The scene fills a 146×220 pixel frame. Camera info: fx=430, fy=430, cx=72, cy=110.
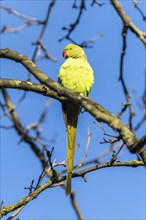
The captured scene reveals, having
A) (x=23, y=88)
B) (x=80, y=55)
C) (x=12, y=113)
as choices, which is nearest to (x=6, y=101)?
(x=12, y=113)

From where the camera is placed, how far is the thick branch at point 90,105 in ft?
7.79

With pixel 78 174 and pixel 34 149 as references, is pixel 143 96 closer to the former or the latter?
pixel 78 174

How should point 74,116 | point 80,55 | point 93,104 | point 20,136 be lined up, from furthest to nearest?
point 20,136
point 80,55
point 74,116
point 93,104

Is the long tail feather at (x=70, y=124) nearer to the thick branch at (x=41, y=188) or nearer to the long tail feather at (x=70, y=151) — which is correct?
the long tail feather at (x=70, y=151)

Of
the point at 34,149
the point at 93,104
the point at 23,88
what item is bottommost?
the point at 93,104

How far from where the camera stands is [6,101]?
6094 mm

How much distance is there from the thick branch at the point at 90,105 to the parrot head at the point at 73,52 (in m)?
1.67

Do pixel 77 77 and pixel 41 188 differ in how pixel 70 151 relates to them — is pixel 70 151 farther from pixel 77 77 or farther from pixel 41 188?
pixel 77 77

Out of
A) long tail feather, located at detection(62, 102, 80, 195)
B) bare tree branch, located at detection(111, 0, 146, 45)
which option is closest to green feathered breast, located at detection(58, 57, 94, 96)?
long tail feather, located at detection(62, 102, 80, 195)

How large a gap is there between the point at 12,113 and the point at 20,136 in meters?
0.36

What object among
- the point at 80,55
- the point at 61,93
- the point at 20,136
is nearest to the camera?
the point at 61,93

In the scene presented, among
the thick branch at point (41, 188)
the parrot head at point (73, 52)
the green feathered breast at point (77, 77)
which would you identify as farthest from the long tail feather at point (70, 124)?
the parrot head at point (73, 52)

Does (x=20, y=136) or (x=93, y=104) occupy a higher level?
(x=20, y=136)

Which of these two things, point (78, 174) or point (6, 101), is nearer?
point (78, 174)
